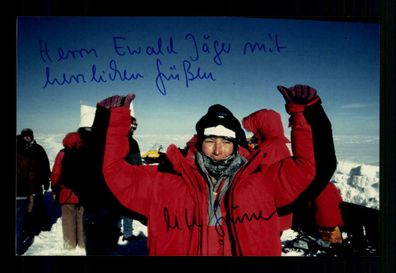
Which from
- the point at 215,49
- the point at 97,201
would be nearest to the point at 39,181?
the point at 97,201

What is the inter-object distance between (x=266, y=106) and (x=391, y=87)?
0.91 meters

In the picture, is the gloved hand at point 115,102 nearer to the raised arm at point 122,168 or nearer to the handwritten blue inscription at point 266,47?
the raised arm at point 122,168

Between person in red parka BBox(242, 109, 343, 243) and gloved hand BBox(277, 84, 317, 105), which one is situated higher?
gloved hand BBox(277, 84, 317, 105)

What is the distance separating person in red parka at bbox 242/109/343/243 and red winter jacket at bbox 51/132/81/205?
4.04ft

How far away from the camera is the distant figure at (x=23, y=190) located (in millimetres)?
5621

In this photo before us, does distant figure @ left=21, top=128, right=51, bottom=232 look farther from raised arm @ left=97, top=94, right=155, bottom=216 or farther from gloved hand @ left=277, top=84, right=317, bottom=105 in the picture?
gloved hand @ left=277, top=84, right=317, bottom=105

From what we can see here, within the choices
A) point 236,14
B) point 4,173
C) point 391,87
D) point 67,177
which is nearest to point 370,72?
point 391,87

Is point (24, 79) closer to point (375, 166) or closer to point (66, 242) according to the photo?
point (66, 242)

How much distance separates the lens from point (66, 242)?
564 centimetres

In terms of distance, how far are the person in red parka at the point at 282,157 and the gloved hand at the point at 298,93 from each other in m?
0.15

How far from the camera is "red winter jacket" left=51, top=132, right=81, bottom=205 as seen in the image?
5594mm

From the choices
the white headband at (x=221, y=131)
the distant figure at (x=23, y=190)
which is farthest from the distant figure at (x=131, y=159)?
the distant figure at (x=23, y=190)
